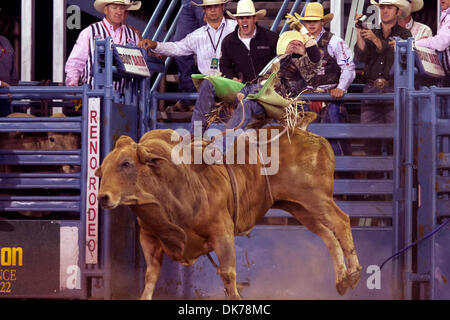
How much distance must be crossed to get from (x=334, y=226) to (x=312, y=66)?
3.91 feet

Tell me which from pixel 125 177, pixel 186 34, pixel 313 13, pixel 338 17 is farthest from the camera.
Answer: pixel 338 17

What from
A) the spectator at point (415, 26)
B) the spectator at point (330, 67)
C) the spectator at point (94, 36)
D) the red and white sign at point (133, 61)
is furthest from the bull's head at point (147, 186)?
the spectator at point (415, 26)

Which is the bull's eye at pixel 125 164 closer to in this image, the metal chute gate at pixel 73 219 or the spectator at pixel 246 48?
the metal chute gate at pixel 73 219

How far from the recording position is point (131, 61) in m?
6.96

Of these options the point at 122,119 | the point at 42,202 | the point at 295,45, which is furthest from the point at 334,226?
the point at 42,202

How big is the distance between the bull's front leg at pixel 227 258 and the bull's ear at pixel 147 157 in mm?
634

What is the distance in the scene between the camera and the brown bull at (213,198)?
5.30 metres

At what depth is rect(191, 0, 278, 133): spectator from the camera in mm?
7289

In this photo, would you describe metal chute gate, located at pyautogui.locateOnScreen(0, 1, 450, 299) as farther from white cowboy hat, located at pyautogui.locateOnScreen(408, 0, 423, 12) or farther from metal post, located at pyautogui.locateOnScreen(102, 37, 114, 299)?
white cowboy hat, located at pyautogui.locateOnScreen(408, 0, 423, 12)

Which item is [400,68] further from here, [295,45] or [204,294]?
[204,294]

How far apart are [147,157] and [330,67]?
260cm

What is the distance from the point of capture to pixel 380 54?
24.4 ft

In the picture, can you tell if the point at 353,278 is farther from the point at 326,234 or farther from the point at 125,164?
the point at 125,164

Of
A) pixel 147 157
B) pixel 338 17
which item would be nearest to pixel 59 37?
pixel 338 17
